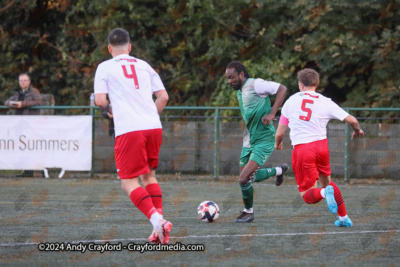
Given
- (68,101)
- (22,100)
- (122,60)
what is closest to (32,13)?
(68,101)

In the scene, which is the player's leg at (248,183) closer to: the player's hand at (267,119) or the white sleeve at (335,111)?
the player's hand at (267,119)

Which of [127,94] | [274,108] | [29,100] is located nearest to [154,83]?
[127,94]

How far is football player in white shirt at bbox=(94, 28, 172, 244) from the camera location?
5.89m

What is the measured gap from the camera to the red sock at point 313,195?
739 centimetres

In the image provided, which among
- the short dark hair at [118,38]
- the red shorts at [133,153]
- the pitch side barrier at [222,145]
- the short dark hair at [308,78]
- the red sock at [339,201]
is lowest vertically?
the pitch side barrier at [222,145]

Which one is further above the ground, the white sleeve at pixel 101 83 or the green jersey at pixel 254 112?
the white sleeve at pixel 101 83

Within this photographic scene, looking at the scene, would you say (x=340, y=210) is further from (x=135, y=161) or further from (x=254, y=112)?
(x=135, y=161)

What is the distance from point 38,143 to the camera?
15016 mm

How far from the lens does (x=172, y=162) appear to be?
50.8ft

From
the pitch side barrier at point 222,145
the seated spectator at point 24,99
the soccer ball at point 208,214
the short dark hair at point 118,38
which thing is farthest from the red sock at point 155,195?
the seated spectator at point 24,99

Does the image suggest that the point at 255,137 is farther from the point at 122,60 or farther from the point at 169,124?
the point at 169,124

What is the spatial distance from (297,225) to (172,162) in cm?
815

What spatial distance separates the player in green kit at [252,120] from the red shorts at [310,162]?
25.1 inches

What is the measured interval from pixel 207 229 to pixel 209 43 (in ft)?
42.2
